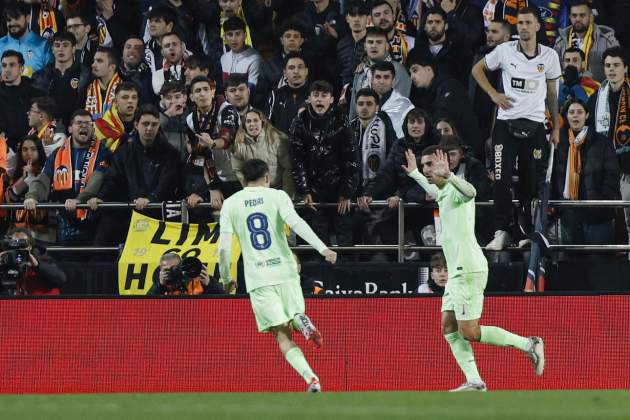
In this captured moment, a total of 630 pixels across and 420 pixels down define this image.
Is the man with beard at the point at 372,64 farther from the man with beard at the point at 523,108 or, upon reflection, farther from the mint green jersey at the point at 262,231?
the mint green jersey at the point at 262,231

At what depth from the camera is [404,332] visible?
13.8 meters

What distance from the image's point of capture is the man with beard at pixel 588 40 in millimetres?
16328

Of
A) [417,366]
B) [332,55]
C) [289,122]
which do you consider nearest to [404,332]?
[417,366]

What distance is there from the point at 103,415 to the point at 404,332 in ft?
15.2

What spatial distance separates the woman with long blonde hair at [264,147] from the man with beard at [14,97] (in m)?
3.16

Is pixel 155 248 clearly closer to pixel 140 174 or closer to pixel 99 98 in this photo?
pixel 140 174

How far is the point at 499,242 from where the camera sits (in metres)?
14.4

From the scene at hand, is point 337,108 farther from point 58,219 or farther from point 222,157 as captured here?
point 58,219

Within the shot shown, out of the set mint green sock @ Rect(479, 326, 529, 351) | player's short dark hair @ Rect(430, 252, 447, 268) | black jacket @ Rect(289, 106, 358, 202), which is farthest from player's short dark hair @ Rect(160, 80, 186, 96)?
mint green sock @ Rect(479, 326, 529, 351)

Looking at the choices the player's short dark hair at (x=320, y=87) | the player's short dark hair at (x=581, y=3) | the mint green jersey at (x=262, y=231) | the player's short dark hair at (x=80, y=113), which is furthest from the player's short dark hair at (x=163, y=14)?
the mint green jersey at (x=262, y=231)

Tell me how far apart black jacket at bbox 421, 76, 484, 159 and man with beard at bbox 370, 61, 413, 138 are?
0.32 meters

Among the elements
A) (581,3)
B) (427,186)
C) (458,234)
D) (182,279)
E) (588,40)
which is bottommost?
(182,279)

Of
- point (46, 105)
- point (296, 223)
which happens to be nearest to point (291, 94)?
point (46, 105)

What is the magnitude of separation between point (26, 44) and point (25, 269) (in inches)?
173
